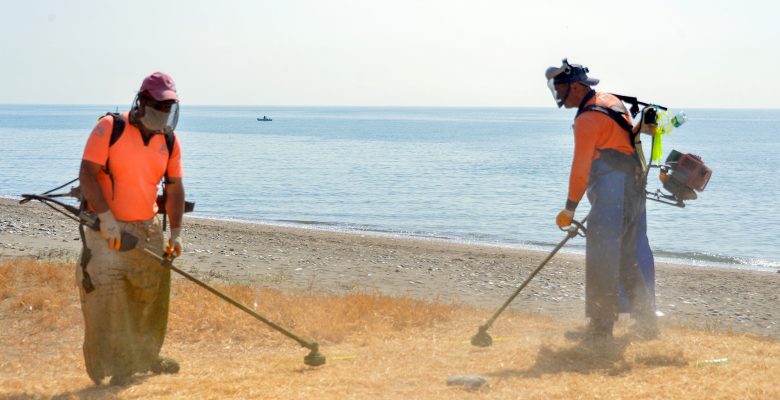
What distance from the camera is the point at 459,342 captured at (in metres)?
7.96

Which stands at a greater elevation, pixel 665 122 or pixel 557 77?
pixel 557 77

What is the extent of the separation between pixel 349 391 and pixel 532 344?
86.0 inches

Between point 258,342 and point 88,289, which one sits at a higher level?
point 88,289

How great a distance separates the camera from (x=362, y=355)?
7.44 meters

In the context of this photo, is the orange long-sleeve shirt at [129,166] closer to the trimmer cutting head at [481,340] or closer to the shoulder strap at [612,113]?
the trimmer cutting head at [481,340]

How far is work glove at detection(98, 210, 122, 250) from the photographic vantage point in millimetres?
5793

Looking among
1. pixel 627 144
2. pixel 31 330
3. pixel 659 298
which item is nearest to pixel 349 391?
pixel 627 144

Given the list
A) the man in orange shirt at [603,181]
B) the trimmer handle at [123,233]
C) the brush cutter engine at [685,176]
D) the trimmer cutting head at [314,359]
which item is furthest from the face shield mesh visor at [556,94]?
the trimmer handle at [123,233]

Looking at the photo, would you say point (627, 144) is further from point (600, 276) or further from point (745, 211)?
point (745, 211)

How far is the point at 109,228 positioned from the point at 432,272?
9.71m

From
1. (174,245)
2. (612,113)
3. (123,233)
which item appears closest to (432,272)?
(612,113)

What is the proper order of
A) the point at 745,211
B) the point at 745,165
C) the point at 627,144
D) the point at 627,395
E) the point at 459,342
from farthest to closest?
the point at 745,165 < the point at 745,211 < the point at 459,342 < the point at 627,144 < the point at 627,395

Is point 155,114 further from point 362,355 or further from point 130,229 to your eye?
point 362,355

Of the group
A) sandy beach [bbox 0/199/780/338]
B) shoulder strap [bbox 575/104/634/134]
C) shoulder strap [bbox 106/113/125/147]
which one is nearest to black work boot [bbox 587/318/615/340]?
shoulder strap [bbox 575/104/634/134]
